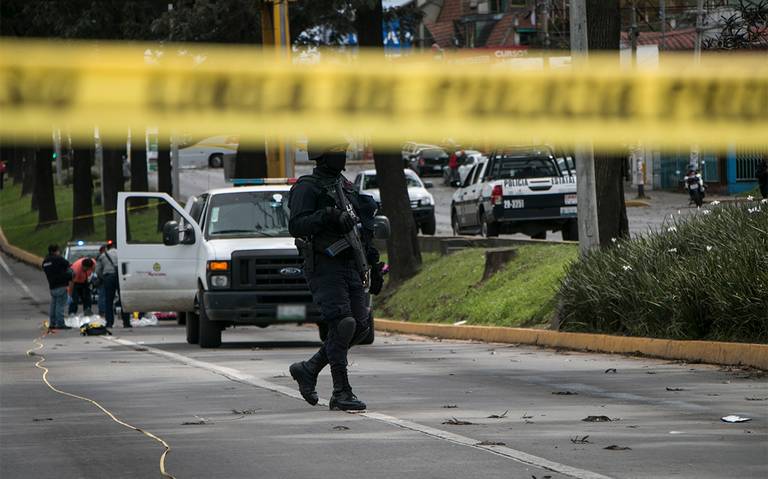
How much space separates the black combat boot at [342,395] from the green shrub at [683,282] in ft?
16.6

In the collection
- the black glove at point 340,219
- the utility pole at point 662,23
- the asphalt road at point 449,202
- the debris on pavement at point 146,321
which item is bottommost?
the debris on pavement at point 146,321

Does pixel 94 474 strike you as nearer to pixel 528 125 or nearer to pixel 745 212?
pixel 528 125

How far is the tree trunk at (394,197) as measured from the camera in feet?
94.2

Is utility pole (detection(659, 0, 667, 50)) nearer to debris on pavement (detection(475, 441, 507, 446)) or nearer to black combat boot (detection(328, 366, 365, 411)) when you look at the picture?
black combat boot (detection(328, 366, 365, 411))

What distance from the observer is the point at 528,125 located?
695 centimetres

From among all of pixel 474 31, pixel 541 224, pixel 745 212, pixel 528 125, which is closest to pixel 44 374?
pixel 745 212

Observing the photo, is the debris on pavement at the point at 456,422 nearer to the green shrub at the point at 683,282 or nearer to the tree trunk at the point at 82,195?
the green shrub at the point at 683,282

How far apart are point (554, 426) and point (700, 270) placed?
251 inches

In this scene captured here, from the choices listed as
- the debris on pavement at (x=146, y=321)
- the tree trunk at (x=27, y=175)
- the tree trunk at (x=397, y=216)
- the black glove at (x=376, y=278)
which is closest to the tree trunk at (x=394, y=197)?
the tree trunk at (x=397, y=216)

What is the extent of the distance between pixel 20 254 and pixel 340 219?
5280 cm

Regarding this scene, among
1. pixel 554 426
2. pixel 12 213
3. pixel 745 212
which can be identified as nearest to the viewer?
pixel 554 426

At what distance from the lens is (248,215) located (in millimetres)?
20766

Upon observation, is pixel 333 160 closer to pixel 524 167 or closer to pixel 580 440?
pixel 580 440

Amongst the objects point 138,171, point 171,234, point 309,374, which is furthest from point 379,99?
point 138,171
